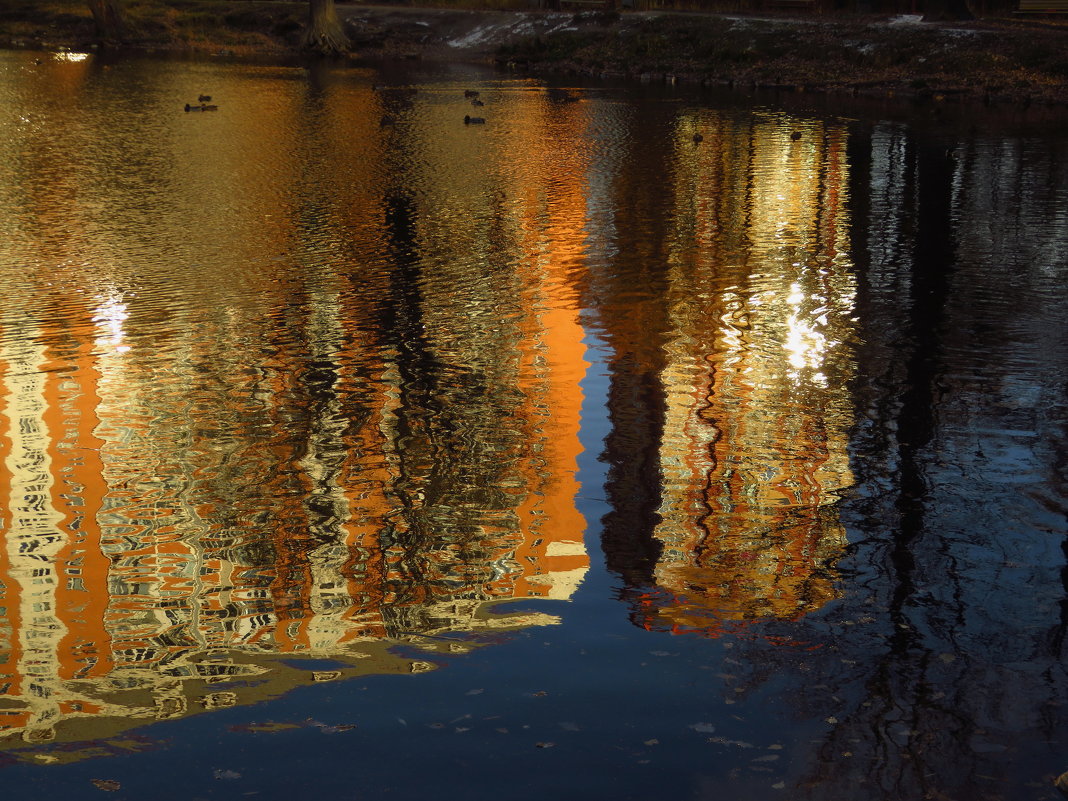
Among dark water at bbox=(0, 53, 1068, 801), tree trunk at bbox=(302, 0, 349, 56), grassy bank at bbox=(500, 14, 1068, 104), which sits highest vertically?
tree trunk at bbox=(302, 0, 349, 56)

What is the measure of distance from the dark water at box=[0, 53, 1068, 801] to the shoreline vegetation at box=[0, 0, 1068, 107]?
22417mm

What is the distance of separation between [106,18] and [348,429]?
192 feet

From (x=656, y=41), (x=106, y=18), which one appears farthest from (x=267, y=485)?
(x=106, y=18)

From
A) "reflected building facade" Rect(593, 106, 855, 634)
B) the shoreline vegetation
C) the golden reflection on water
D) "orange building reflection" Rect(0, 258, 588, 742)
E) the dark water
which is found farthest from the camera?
the shoreline vegetation

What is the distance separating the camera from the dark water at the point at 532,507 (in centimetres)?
549

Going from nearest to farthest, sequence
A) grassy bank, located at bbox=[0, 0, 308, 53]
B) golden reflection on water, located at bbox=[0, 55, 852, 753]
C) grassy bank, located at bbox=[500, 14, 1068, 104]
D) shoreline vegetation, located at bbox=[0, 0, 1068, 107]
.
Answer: golden reflection on water, located at bbox=[0, 55, 852, 753], grassy bank, located at bbox=[500, 14, 1068, 104], shoreline vegetation, located at bbox=[0, 0, 1068, 107], grassy bank, located at bbox=[0, 0, 308, 53]

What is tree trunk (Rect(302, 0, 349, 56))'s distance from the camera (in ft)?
184

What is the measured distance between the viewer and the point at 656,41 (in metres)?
48.6

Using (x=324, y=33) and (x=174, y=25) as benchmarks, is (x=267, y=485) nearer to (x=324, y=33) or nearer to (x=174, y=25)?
(x=324, y=33)

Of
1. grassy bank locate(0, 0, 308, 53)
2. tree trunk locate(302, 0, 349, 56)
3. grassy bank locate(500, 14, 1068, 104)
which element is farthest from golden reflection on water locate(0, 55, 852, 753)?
grassy bank locate(0, 0, 308, 53)

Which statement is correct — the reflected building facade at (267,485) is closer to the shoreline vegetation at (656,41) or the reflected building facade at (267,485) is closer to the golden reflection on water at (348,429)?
the golden reflection on water at (348,429)

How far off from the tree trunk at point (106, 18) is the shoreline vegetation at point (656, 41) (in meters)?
0.58

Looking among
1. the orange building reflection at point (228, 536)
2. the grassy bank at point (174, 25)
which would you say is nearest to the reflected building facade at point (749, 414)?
the orange building reflection at point (228, 536)

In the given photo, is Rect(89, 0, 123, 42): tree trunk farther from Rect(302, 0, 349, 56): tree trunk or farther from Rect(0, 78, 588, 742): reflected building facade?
Rect(0, 78, 588, 742): reflected building facade
